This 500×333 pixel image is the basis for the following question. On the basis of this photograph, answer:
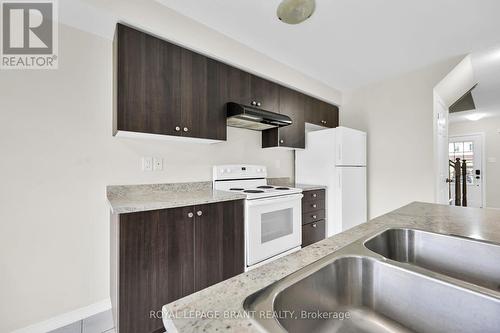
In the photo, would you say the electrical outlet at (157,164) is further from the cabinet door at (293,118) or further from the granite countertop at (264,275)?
the granite countertop at (264,275)

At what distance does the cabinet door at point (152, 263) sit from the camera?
4.28ft

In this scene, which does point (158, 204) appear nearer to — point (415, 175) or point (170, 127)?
point (170, 127)

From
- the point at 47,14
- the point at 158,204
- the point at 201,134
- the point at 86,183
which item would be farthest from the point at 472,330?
the point at 47,14

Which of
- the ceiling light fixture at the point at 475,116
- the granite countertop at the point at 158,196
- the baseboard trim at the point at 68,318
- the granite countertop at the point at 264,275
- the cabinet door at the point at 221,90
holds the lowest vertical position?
the baseboard trim at the point at 68,318

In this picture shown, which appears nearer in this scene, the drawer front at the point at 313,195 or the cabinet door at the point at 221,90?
the cabinet door at the point at 221,90

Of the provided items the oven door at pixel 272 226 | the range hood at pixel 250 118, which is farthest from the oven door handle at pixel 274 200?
the range hood at pixel 250 118

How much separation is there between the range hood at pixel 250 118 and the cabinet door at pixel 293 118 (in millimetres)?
250

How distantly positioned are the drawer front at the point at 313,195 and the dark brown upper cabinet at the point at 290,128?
0.64 metres

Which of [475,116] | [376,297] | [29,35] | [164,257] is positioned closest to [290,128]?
[164,257]

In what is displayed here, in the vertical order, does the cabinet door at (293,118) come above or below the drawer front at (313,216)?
above

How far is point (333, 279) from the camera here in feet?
2.11

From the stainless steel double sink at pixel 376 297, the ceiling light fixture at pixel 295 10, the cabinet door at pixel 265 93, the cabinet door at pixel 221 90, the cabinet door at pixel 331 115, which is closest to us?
the stainless steel double sink at pixel 376 297

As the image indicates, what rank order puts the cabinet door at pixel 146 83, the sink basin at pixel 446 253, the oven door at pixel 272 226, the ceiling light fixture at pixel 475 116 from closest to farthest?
the sink basin at pixel 446 253, the cabinet door at pixel 146 83, the oven door at pixel 272 226, the ceiling light fixture at pixel 475 116

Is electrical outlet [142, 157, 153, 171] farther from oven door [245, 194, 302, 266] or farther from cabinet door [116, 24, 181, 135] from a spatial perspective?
oven door [245, 194, 302, 266]
